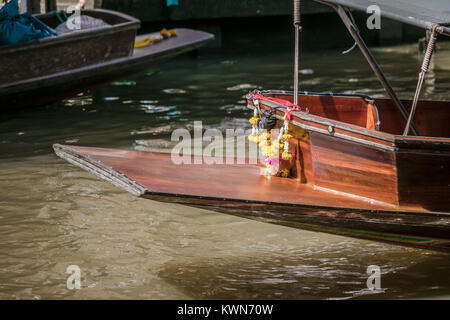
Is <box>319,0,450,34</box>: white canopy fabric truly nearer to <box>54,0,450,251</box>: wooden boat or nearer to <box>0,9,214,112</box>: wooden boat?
<box>54,0,450,251</box>: wooden boat

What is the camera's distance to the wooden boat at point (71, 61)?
8.29 metres

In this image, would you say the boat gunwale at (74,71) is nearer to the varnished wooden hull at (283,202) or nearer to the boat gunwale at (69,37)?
the boat gunwale at (69,37)

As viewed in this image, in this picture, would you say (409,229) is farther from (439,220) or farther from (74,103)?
(74,103)

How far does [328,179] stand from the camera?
13.0 ft

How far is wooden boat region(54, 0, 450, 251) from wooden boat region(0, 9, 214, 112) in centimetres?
434

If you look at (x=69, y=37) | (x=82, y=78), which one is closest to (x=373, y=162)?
(x=69, y=37)

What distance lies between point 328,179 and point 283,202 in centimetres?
44

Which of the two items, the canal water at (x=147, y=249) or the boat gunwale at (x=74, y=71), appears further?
the boat gunwale at (x=74, y=71)

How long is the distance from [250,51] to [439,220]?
38.1ft

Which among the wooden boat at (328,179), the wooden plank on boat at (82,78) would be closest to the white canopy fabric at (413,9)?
the wooden boat at (328,179)

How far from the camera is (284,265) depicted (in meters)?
4.31

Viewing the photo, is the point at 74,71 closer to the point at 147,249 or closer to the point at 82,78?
the point at 82,78

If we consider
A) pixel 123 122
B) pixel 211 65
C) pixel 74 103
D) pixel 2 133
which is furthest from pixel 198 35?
pixel 2 133
